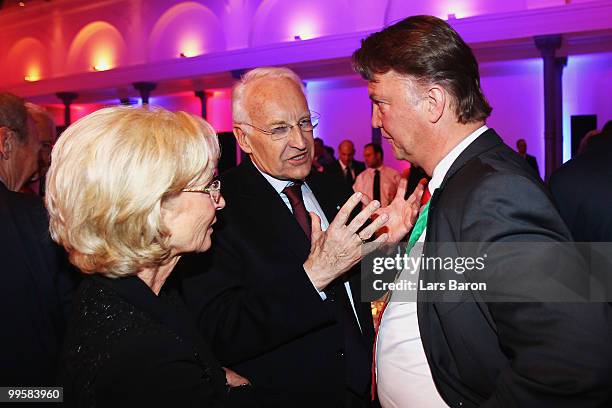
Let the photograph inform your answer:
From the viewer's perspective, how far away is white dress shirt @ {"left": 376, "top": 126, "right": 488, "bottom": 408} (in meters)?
1.68

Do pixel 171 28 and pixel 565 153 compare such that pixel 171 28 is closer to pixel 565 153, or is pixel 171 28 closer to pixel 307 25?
pixel 307 25

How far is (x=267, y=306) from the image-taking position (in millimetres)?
1968

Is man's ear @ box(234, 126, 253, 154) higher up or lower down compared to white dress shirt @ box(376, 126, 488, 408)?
higher up

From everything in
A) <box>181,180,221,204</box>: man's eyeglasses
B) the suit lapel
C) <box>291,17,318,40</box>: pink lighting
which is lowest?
<box>181,180,221,204</box>: man's eyeglasses

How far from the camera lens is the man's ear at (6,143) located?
2514 millimetres

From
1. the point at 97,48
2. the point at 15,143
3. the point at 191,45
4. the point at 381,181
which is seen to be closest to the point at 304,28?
the point at 191,45

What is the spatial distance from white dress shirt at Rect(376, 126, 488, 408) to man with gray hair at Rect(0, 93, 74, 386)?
1.30m

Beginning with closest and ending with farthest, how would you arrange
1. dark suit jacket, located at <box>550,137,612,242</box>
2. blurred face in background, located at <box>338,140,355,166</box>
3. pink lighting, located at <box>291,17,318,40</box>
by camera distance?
dark suit jacket, located at <box>550,137,612,242</box>, blurred face in background, located at <box>338,140,355,166</box>, pink lighting, located at <box>291,17,318,40</box>

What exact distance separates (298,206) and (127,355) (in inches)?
44.4

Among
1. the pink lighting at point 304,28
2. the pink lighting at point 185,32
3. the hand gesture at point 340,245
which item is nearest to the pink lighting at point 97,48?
the pink lighting at point 185,32

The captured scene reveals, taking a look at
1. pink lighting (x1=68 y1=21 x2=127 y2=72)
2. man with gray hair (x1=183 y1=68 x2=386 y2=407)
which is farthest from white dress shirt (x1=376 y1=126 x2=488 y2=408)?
pink lighting (x1=68 y1=21 x2=127 y2=72)

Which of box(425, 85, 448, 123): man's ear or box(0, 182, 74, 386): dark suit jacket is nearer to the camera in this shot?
box(425, 85, 448, 123): man's ear

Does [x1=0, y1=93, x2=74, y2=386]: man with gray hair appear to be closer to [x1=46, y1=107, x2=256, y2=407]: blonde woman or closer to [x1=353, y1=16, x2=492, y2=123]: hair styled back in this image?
[x1=46, y1=107, x2=256, y2=407]: blonde woman

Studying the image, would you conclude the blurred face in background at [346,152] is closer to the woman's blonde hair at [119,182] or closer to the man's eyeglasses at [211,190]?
the man's eyeglasses at [211,190]
